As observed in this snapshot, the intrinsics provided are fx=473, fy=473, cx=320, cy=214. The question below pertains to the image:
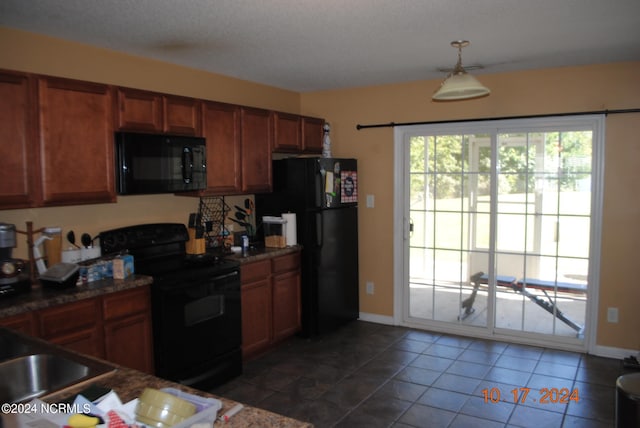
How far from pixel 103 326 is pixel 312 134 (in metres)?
2.77

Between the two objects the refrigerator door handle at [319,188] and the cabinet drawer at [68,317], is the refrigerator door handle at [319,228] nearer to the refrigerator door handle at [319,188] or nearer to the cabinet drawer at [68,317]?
the refrigerator door handle at [319,188]

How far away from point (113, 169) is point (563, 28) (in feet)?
9.82

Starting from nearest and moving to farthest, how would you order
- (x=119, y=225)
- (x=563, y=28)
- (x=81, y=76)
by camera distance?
(x=563, y=28) → (x=81, y=76) → (x=119, y=225)

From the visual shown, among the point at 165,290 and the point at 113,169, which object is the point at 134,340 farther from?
the point at 113,169

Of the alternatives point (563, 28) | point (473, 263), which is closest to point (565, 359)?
point (473, 263)

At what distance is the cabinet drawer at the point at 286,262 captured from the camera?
413 centimetres

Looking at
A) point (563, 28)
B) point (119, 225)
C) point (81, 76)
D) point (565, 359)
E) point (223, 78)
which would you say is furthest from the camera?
point (223, 78)

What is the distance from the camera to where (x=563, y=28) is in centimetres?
296

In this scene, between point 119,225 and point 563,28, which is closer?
point 563,28

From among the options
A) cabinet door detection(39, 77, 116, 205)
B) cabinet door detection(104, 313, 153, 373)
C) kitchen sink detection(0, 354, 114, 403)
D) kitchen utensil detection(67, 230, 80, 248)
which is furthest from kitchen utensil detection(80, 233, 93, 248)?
kitchen sink detection(0, 354, 114, 403)

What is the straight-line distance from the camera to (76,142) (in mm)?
2869

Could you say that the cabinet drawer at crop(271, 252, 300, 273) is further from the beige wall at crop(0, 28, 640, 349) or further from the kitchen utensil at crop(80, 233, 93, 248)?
the kitchen utensil at crop(80, 233, 93, 248)

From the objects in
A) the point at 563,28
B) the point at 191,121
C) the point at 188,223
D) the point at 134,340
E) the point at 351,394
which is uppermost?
the point at 563,28

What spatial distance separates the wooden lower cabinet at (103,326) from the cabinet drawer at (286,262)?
1.30 metres
